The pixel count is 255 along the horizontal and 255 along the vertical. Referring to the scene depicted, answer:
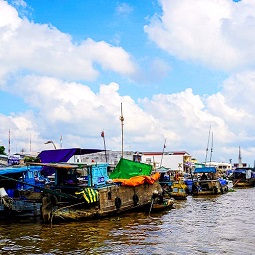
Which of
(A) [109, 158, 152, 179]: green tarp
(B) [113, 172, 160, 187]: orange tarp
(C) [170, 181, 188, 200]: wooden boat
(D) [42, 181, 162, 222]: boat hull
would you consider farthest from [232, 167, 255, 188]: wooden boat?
(D) [42, 181, 162, 222]: boat hull

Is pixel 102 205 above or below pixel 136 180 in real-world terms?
below

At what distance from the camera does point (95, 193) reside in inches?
721

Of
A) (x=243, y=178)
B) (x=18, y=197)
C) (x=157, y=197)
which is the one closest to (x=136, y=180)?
(x=157, y=197)

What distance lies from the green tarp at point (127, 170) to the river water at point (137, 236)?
2.60m

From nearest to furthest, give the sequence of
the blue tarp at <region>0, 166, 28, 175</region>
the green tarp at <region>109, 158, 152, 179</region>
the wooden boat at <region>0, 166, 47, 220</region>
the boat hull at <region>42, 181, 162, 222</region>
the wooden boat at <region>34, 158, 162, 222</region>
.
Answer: the boat hull at <region>42, 181, 162, 222</region> → the wooden boat at <region>34, 158, 162, 222</region> → the wooden boat at <region>0, 166, 47, 220</region> → the blue tarp at <region>0, 166, 28, 175</region> → the green tarp at <region>109, 158, 152, 179</region>

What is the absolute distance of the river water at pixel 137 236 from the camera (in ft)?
42.5

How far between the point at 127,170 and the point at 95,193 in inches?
203

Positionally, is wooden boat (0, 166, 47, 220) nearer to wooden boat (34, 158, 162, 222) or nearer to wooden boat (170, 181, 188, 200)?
wooden boat (34, 158, 162, 222)

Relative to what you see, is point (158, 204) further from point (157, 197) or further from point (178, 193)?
point (178, 193)

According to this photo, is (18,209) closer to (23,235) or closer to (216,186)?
(23,235)

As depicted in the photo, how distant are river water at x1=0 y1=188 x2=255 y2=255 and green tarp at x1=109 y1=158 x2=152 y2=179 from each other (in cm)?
260

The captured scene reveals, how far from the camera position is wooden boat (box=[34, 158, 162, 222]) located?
17.8 m

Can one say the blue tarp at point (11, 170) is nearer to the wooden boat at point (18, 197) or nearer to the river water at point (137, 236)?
the wooden boat at point (18, 197)

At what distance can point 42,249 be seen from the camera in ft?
42.8
